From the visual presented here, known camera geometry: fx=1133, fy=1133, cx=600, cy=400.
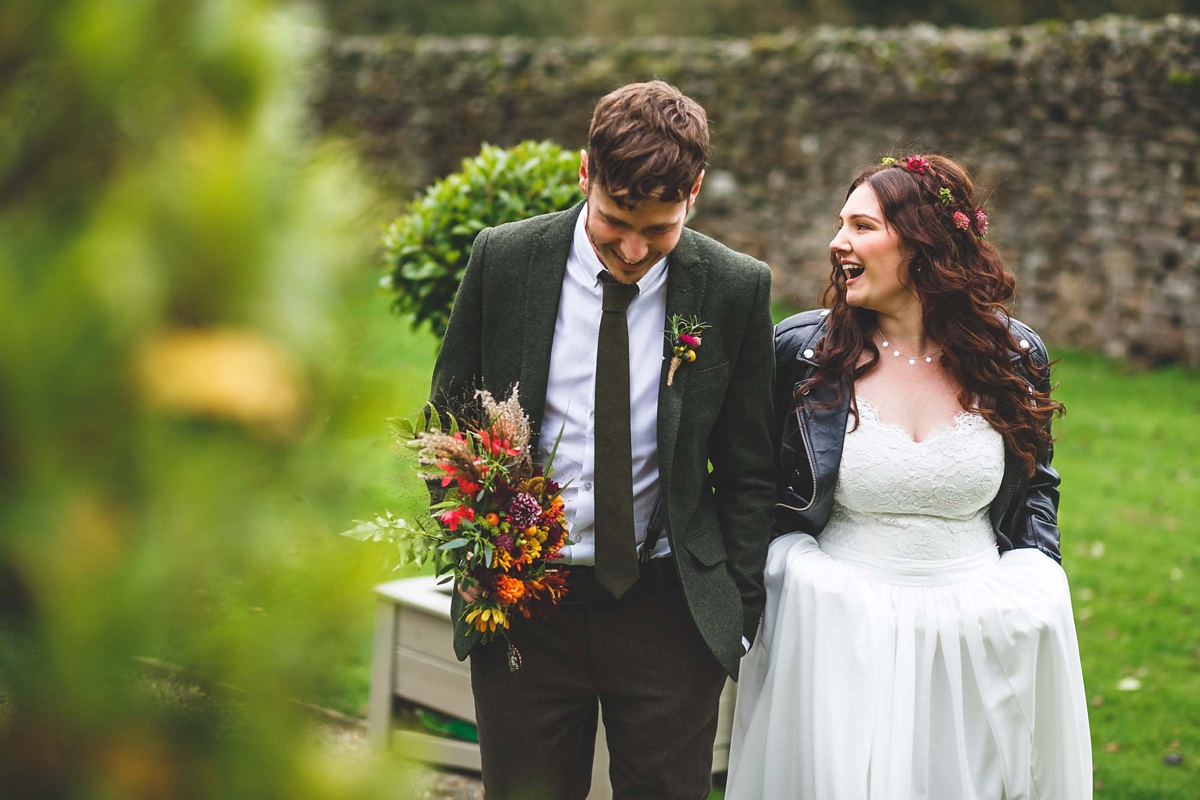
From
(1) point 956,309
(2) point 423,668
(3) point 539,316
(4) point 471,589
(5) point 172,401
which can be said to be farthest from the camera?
(2) point 423,668

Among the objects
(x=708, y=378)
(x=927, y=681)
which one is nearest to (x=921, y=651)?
(x=927, y=681)

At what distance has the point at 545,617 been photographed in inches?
103

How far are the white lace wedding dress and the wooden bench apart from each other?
3.25ft

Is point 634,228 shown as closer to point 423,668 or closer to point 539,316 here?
point 539,316

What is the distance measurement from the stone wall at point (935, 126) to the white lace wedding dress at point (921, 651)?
7054 millimetres

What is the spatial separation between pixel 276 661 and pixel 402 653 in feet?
12.8

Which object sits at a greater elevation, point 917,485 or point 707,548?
point 917,485

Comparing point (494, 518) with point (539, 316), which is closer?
point (494, 518)

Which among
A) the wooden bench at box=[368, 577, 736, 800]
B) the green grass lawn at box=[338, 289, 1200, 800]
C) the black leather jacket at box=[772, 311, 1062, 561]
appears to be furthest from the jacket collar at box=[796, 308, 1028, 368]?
the wooden bench at box=[368, 577, 736, 800]

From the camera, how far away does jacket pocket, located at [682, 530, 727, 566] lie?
2742 millimetres

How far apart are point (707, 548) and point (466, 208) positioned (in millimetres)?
1989

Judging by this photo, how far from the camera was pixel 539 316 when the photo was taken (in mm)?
2703

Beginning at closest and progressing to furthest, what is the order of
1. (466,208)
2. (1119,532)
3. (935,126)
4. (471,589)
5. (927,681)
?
(471,589) < (927,681) < (466,208) < (1119,532) < (935,126)

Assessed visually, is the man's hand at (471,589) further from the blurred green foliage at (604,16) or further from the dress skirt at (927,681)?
the blurred green foliage at (604,16)
